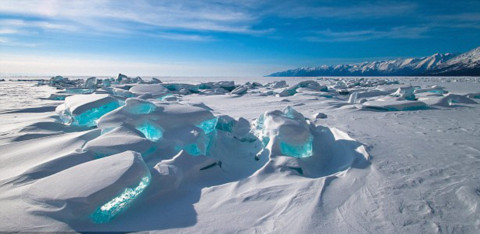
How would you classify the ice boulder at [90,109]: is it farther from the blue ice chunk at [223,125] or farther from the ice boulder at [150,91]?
the ice boulder at [150,91]

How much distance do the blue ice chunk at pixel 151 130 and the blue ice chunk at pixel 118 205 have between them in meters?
1.28

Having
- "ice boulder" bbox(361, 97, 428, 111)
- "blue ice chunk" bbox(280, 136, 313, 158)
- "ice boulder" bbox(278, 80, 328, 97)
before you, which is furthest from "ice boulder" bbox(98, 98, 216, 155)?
"ice boulder" bbox(278, 80, 328, 97)

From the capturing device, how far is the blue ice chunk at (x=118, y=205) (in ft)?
4.63

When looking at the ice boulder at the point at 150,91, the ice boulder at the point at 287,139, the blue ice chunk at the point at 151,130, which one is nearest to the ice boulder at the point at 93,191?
the blue ice chunk at the point at 151,130

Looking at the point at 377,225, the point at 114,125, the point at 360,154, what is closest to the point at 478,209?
the point at 377,225

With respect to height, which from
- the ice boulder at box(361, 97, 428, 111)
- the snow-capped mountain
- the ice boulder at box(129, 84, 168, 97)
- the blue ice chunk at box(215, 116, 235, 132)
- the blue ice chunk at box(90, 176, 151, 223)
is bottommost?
the blue ice chunk at box(90, 176, 151, 223)

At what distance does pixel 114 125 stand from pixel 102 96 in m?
1.64

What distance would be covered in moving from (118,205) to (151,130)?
1.59m

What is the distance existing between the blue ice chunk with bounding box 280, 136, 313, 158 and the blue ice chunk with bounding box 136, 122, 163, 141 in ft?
4.85

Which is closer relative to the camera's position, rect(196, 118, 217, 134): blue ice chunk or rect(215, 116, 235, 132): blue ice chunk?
rect(196, 118, 217, 134): blue ice chunk

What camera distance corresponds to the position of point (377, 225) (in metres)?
1.37

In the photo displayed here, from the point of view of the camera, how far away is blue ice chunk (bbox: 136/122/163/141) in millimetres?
2910

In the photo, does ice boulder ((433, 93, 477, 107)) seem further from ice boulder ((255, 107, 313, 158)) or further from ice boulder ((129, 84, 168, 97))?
ice boulder ((129, 84, 168, 97))

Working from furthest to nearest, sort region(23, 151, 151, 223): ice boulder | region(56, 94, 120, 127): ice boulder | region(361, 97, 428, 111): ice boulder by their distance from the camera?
region(361, 97, 428, 111): ice boulder → region(56, 94, 120, 127): ice boulder → region(23, 151, 151, 223): ice boulder
